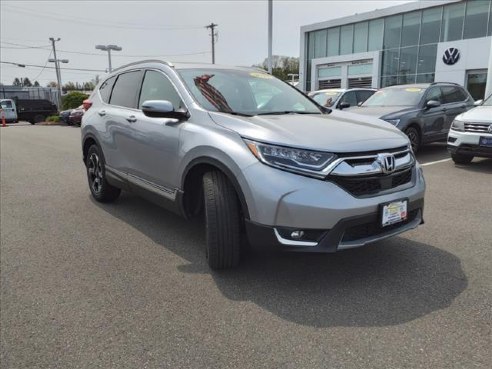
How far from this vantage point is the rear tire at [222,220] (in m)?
3.28

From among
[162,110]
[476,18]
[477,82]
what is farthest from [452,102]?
[476,18]

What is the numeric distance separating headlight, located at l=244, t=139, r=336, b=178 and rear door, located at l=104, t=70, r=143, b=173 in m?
2.00

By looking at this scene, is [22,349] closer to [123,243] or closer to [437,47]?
[123,243]

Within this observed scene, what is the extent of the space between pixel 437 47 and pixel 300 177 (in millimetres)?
28059

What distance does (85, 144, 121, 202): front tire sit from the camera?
5.50 m

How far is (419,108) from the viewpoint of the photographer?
30.5ft

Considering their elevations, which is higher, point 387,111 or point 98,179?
point 387,111

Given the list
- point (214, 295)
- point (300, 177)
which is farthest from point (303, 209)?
point (214, 295)

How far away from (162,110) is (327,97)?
29.8 ft

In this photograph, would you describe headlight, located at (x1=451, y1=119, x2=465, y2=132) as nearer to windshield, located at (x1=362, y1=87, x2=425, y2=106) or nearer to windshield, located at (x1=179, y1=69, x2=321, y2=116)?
windshield, located at (x1=362, y1=87, x2=425, y2=106)

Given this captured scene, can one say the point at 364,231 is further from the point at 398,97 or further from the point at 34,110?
the point at 34,110

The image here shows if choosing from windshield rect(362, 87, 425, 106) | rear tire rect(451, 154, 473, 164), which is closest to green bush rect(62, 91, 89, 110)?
windshield rect(362, 87, 425, 106)

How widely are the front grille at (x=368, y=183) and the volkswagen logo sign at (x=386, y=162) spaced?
5cm

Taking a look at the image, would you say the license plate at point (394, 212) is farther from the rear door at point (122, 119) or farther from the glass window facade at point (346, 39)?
the glass window facade at point (346, 39)
